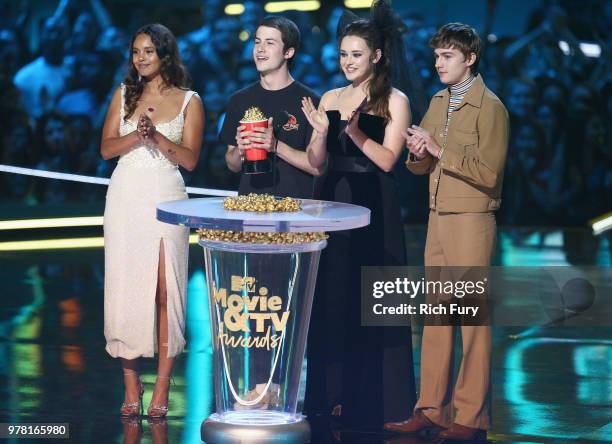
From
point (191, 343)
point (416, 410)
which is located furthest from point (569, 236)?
point (416, 410)

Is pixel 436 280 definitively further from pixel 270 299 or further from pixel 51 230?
pixel 51 230

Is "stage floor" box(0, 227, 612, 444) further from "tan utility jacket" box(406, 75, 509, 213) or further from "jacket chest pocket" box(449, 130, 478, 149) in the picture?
"jacket chest pocket" box(449, 130, 478, 149)

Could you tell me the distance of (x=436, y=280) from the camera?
493cm

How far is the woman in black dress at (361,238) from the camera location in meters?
5.05

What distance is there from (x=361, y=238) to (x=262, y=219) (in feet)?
3.13

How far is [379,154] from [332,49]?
8.45 m

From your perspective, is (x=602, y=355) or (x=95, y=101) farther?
(x=95, y=101)

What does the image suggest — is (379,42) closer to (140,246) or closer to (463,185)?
(463,185)

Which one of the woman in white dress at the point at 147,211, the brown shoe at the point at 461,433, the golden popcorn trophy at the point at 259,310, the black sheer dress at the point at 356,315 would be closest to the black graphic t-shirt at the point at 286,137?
the black sheer dress at the point at 356,315

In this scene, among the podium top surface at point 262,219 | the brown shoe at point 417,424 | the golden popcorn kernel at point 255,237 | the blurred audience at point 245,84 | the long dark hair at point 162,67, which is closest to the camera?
the podium top surface at point 262,219

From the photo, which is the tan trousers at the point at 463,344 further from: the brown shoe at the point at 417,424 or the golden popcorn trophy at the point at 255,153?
the golden popcorn trophy at the point at 255,153

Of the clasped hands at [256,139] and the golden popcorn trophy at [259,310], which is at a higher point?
the clasped hands at [256,139]

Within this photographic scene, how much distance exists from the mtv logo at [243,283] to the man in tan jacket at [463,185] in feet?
2.69

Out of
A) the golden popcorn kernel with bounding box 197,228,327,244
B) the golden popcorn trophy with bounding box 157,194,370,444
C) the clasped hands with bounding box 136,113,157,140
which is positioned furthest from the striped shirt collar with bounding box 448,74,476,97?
Result: the clasped hands with bounding box 136,113,157,140
